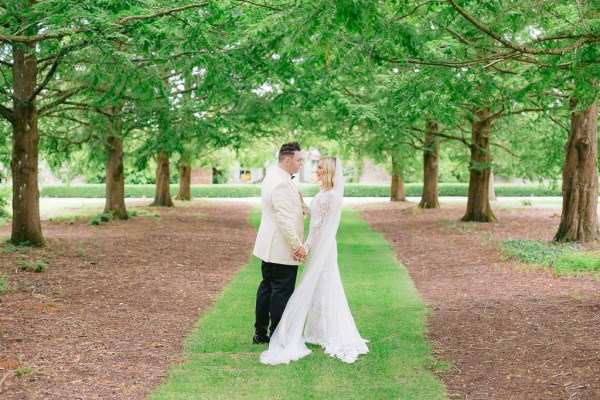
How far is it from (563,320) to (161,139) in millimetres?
12066

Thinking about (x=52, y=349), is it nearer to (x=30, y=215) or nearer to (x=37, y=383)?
(x=37, y=383)

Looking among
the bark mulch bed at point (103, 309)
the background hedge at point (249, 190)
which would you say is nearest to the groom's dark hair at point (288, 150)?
the bark mulch bed at point (103, 309)

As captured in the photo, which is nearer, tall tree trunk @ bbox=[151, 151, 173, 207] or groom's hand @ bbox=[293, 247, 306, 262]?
groom's hand @ bbox=[293, 247, 306, 262]

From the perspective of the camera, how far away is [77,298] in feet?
31.0

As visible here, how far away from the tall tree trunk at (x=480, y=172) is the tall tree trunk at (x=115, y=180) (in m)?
11.5

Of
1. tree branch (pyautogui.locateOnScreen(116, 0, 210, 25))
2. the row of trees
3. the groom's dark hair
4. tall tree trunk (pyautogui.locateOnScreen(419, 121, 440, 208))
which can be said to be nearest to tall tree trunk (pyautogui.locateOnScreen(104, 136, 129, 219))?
the row of trees

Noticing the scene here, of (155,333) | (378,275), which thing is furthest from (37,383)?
(378,275)

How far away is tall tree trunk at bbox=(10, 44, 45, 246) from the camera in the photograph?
1392 cm

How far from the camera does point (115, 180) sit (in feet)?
77.5

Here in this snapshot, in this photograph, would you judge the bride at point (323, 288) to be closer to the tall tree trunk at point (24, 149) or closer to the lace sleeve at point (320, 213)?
the lace sleeve at point (320, 213)

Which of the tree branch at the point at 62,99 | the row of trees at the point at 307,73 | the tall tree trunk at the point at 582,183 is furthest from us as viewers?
the tall tree trunk at the point at 582,183

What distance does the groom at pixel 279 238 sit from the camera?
23.6ft

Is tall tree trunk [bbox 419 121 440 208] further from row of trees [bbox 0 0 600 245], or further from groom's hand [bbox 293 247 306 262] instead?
groom's hand [bbox 293 247 306 262]

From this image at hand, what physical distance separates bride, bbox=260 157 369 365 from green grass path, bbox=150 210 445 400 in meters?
0.25
